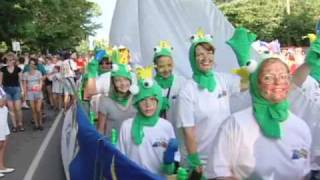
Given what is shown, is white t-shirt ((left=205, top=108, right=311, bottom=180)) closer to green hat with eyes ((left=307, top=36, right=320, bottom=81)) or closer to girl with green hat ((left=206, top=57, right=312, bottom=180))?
girl with green hat ((left=206, top=57, right=312, bottom=180))

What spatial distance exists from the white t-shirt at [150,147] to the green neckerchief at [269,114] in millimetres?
1608

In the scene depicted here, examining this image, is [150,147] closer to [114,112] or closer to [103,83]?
[114,112]

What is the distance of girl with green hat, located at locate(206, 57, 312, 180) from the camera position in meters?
3.02

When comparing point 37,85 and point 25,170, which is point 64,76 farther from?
point 25,170

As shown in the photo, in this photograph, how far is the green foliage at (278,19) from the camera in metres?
44.0

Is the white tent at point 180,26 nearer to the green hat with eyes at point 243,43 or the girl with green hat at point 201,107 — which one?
the green hat with eyes at point 243,43

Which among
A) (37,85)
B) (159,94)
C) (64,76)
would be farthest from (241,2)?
(159,94)

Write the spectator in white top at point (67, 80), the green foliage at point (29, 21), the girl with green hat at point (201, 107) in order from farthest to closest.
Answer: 1. the green foliage at point (29, 21)
2. the spectator in white top at point (67, 80)
3. the girl with green hat at point (201, 107)

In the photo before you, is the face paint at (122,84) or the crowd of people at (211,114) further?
the face paint at (122,84)

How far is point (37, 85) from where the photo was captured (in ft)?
45.5

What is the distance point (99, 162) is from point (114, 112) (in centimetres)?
127

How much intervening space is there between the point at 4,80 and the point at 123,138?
9497mm

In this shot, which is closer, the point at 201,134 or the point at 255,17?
the point at 201,134

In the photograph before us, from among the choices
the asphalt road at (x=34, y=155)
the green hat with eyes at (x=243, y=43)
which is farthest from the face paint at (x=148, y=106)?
the asphalt road at (x=34, y=155)
